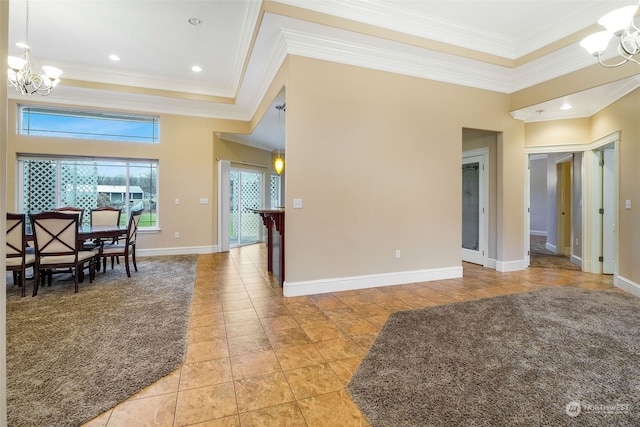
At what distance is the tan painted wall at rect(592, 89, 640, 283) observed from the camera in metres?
3.69

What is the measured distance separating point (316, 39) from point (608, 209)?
17.7 ft

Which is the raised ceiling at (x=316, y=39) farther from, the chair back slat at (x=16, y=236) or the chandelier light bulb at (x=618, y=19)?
the chair back slat at (x=16, y=236)

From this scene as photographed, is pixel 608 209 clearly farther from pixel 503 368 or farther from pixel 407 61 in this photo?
pixel 503 368

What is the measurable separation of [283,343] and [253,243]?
5.99m

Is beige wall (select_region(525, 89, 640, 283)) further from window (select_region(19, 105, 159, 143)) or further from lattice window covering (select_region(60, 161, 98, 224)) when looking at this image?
lattice window covering (select_region(60, 161, 98, 224))

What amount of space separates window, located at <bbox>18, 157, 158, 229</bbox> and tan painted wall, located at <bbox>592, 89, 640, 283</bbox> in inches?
316

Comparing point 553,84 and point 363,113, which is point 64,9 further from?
point 553,84

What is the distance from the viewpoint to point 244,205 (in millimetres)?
7852

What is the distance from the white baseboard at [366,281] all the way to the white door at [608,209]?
103 inches

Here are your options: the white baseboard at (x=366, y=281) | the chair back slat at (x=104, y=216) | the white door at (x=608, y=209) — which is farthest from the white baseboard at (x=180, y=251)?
the white door at (x=608, y=209)

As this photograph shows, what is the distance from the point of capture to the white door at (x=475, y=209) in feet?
17.3

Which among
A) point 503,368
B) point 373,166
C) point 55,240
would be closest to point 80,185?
point 55,240

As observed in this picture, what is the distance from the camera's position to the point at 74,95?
214 inches

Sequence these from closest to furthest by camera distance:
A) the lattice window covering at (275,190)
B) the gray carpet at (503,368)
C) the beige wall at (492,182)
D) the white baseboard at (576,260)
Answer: the gray carpet at (503,368), the beige wall at (492,182), the white baseboard at (576,260), the lattice window covering at (275,190)
